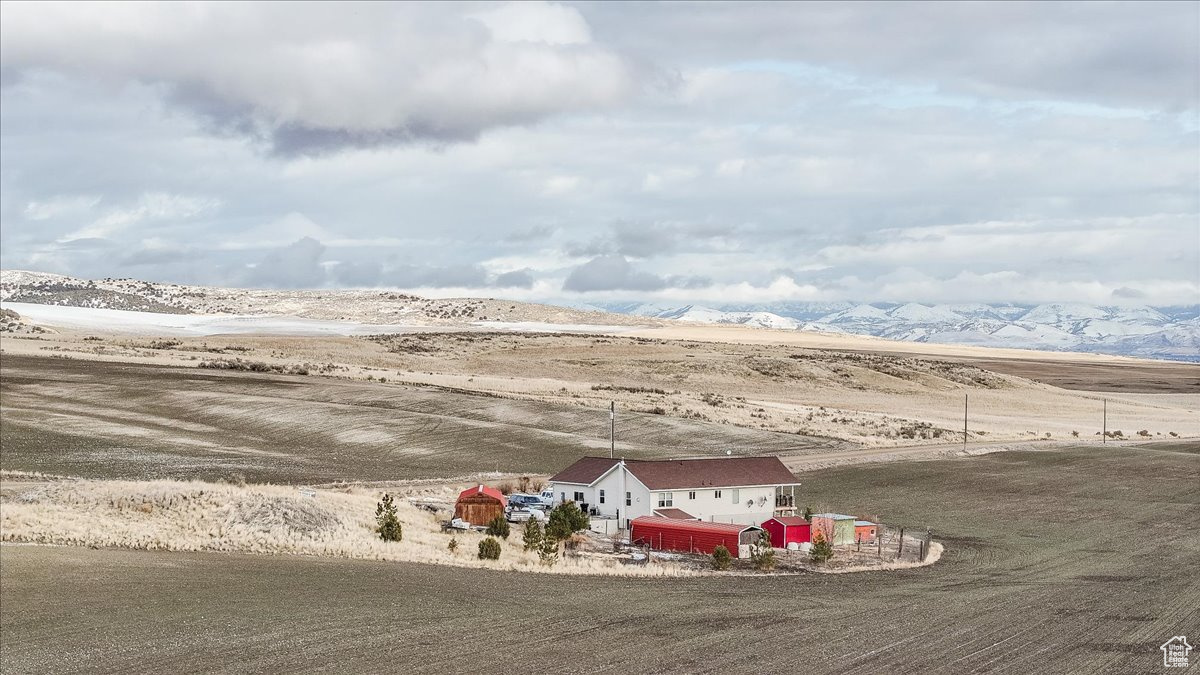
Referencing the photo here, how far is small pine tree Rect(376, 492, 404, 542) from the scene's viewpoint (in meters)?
51.9

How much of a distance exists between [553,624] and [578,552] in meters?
17.3

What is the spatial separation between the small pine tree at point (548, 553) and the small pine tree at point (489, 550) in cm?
176

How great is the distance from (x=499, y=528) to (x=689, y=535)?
8.76 metres

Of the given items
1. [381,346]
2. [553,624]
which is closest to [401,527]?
[553,624]

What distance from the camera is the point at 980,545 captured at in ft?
187

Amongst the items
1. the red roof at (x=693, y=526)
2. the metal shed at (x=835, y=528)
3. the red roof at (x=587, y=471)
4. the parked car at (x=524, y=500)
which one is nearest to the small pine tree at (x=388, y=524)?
the parked car at (x=524, y=500)

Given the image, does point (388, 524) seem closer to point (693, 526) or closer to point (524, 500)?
point (524, 500)

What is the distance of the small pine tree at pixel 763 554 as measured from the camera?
167 feet

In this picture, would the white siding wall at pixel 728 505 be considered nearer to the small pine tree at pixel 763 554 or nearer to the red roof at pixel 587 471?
the red roof at pixel 587 471

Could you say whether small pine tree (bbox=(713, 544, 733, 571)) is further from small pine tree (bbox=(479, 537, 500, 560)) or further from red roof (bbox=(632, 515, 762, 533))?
small pine tree (bbox=(479, 537, 500, 560))

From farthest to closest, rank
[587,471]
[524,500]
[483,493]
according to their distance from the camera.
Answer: [587,471] → [524,500] → [483,493]

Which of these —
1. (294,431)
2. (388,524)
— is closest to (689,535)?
(388,524)

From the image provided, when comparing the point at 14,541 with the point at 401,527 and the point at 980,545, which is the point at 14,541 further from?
the point at 980,545

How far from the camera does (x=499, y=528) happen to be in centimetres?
5591
